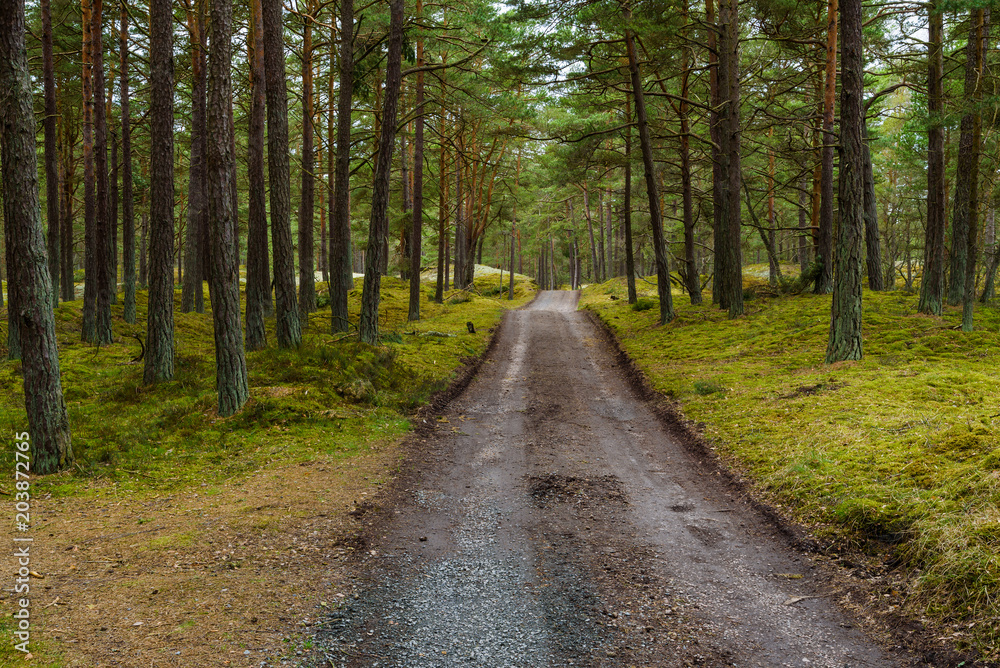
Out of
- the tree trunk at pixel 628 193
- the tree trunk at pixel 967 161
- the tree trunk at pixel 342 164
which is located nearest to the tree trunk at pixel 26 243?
the tree trunk at pixel 342 164

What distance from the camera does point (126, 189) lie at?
16.8 metres

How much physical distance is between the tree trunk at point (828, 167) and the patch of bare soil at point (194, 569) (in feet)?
47.9

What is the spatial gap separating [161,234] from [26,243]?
406cm

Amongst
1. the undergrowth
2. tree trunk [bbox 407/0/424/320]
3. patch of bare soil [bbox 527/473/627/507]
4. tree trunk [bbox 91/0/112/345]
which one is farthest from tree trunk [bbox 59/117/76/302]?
patch of bare soil [bbox 527/473/627/507]

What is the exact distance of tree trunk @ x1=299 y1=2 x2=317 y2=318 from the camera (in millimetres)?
15722

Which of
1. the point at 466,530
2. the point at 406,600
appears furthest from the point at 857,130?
the point at 406,600

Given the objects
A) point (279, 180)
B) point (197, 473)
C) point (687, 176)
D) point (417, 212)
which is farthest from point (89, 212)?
point (687, 176)

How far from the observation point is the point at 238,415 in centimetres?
905

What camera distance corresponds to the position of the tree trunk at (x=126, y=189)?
15609 mm

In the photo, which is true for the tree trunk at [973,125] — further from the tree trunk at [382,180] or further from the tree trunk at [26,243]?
the tree trunk at [26,243]

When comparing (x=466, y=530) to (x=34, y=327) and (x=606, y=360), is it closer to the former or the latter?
(x=34, y=327)

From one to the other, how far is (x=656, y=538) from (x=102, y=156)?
16906mm

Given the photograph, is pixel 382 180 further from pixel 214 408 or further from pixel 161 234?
pixel 214 408

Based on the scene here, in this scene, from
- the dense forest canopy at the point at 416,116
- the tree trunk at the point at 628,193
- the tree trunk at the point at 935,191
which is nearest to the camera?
the dense forest canopy at the point at 416,116
